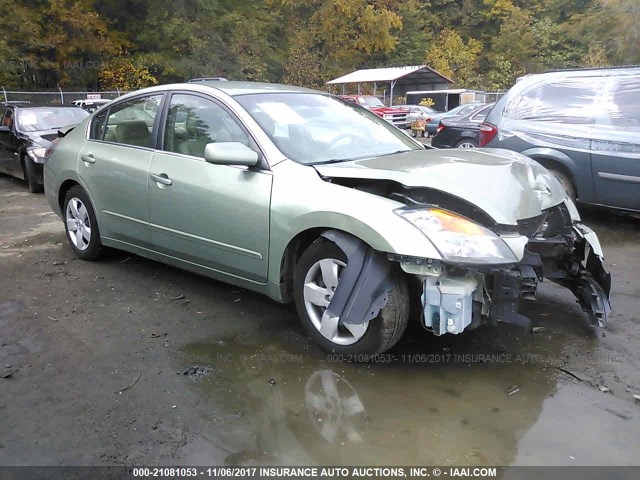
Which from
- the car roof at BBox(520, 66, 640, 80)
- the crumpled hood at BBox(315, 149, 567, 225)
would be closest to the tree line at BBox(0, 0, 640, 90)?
the car roof at BBox(520, 66, 640, 80)

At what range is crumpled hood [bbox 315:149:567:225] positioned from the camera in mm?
3166

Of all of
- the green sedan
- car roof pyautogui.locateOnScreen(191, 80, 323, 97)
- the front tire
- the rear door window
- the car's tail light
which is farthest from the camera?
the car's tail light

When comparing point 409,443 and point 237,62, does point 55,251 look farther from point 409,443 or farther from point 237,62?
point 237,62

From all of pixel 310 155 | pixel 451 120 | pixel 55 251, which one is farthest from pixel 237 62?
pixel 310 155

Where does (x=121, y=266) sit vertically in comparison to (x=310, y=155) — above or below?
below

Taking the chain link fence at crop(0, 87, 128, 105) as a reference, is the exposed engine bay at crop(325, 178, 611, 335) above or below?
below

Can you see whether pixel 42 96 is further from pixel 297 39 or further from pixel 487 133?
pixel 297 39

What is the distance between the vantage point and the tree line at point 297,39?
87.2ft

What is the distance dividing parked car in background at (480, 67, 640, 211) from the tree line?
24.1 meters

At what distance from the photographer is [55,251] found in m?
5.77

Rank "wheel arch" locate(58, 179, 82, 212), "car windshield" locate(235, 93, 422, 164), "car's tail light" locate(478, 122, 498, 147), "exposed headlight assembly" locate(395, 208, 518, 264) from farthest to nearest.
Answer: "car's tail light" locate(478, 122, 498, 147) < "wheel arch" locate(58, 179, 82, 212) < "car windshield" locate(235, 93, 422, 164) < "exposed headlight assembly" locate(395, 208, 518, 264)

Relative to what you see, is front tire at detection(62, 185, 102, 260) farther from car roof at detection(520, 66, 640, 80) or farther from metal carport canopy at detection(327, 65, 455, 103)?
metal carport canopy at detection(327, 65, 455, 103)

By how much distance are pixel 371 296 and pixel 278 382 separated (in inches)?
28.6

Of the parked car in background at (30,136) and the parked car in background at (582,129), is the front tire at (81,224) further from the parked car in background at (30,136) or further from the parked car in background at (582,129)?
the parked car in background at (582,129)
